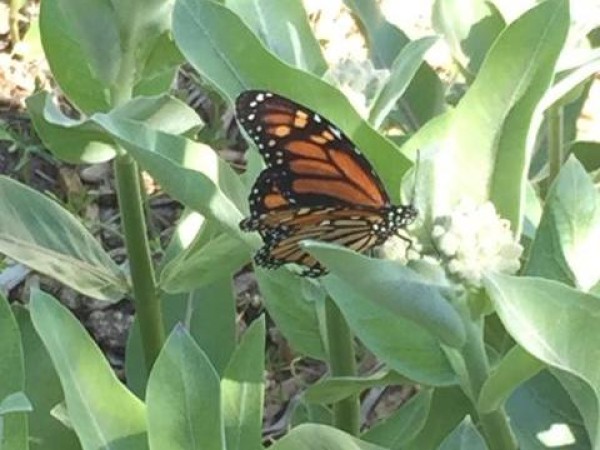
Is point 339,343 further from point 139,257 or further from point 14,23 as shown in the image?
point 14,23

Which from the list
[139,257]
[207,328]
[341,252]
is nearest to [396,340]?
[341,252]

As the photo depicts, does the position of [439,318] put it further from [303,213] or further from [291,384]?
[291,384]

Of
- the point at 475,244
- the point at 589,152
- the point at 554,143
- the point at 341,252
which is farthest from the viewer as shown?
the point at 589,152

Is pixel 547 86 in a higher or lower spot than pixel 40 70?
higher

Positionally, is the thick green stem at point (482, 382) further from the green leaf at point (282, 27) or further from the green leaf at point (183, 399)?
the green leaf at point (282, 27)

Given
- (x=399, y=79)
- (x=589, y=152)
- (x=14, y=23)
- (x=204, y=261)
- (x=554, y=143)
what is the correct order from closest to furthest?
(x=399, y=79) < (x=204, y=261) < (x=554, y=143) < (x=589, y=152) < (x=14, y=23)

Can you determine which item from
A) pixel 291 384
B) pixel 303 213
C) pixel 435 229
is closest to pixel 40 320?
pixel 303 213

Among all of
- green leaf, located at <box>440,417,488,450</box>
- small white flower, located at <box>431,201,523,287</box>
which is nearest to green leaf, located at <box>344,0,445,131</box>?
small white flower, located at <box>431,201,523,287</box>
